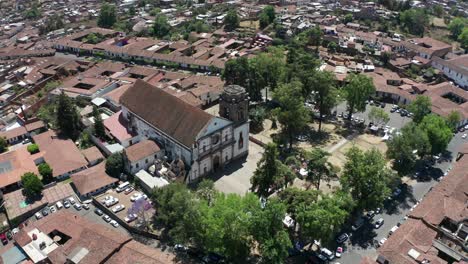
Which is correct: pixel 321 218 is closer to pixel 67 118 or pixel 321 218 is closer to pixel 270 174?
pixel 270 174

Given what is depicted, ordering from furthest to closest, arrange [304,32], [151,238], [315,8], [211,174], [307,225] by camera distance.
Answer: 1. [315,8]
2. [304,32]
3. [211,174]
4. [151,238]
5. [307,225]

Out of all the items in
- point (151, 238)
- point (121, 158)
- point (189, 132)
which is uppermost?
point (189, 132)

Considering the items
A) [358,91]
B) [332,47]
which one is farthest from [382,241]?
[332,47]

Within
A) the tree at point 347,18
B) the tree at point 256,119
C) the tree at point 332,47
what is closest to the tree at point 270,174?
the tree at point 256,119

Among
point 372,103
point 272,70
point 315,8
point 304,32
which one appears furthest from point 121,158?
point 315,8

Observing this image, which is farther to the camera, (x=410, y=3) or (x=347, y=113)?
(x=410, y=3)

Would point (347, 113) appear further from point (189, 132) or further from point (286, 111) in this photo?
point (189, 132)
